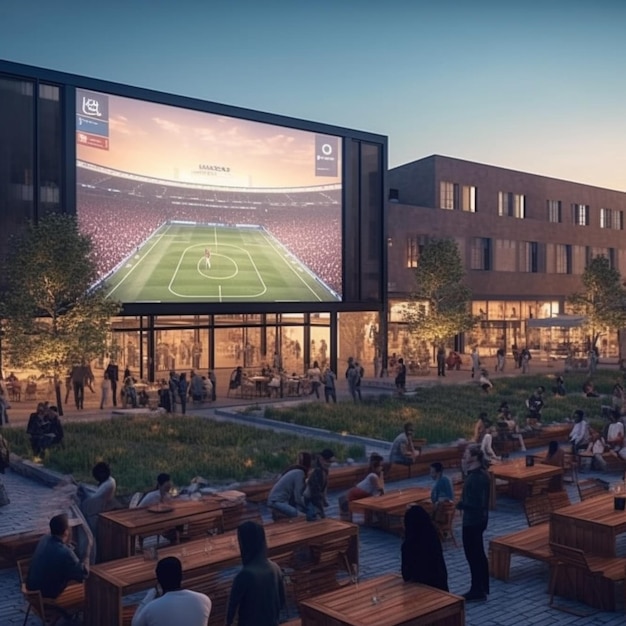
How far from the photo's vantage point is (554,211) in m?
57.3

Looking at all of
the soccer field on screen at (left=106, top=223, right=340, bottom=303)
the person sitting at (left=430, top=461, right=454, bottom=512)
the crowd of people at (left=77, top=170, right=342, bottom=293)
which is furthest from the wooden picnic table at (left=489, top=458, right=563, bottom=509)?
the soccer field on screen at (left=106, top=223, right=340, bottom=303)

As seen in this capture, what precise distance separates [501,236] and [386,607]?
47656mm

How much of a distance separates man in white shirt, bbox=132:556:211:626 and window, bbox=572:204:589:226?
57.9 m

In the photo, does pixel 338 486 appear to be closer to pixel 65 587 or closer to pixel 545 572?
pixel 545 572

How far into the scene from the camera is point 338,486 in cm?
1445

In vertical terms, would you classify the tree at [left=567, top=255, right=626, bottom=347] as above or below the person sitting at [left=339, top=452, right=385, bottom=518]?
above

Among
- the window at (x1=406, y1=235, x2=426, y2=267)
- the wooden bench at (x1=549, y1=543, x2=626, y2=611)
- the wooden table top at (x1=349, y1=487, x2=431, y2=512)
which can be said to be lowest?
the wooden bench at (x1=549, y1=543, x2=626, y2=611)

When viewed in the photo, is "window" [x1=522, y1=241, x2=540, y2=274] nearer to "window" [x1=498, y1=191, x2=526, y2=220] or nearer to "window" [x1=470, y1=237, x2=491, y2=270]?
"window" [x1=498, y1=191, x2=526, y2=220]

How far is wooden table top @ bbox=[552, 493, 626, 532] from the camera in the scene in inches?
370

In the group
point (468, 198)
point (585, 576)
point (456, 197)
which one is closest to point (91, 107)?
point (456, 197)

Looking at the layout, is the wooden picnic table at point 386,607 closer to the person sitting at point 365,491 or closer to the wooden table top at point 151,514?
the wooden table top at point 151,514

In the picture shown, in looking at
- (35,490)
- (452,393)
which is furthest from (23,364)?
(452,393)

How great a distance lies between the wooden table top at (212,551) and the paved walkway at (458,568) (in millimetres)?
986

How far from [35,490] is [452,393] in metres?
17.3
